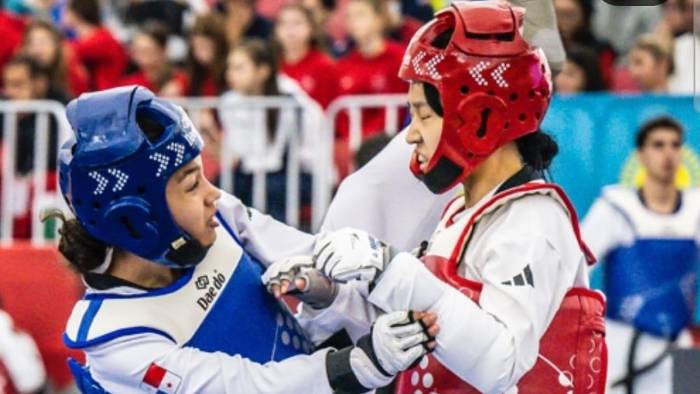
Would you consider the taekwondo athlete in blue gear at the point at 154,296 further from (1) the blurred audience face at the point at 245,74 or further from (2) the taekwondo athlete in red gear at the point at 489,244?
(1) the blurred audience face at the point at 245,74

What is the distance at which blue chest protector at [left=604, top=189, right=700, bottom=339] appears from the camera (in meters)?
8.94

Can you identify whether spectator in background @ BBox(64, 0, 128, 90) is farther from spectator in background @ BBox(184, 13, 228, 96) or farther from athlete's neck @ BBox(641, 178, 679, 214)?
athlete's neck @ BBox(641, 178, 679, 214)

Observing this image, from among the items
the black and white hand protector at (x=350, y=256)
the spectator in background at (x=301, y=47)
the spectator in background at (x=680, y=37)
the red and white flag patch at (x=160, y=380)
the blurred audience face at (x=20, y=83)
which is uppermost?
the black and white hand protector at (x=350, y=256)

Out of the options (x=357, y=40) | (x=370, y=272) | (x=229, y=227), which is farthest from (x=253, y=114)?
(x=370, y=272)

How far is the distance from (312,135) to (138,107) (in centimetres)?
535

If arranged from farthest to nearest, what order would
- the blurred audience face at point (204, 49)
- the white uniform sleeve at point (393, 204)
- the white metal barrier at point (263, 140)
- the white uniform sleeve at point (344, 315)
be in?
the blurred audience face at point (204, 49)
the white metal barrier at point (263, 140)
the white uniform sleeve at point (393, 204)
the white uniform sleeve at point (344, 315)

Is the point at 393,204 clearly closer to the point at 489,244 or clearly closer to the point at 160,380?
the point at 489,244

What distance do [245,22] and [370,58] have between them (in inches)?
59.6

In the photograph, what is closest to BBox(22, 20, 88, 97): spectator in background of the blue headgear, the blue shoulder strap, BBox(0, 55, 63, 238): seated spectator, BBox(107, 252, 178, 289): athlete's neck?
BBox(0, 55, 63, 238): seated spectator

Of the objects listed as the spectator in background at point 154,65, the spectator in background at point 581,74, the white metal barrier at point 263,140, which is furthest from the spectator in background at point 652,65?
the spectator in background at point 154,65

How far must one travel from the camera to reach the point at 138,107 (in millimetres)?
4637

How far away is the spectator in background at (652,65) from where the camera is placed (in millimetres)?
10258

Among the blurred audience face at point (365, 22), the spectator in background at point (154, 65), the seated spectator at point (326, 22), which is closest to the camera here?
the blurred audience face at point (365, 22)

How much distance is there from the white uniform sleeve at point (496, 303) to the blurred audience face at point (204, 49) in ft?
23.3
